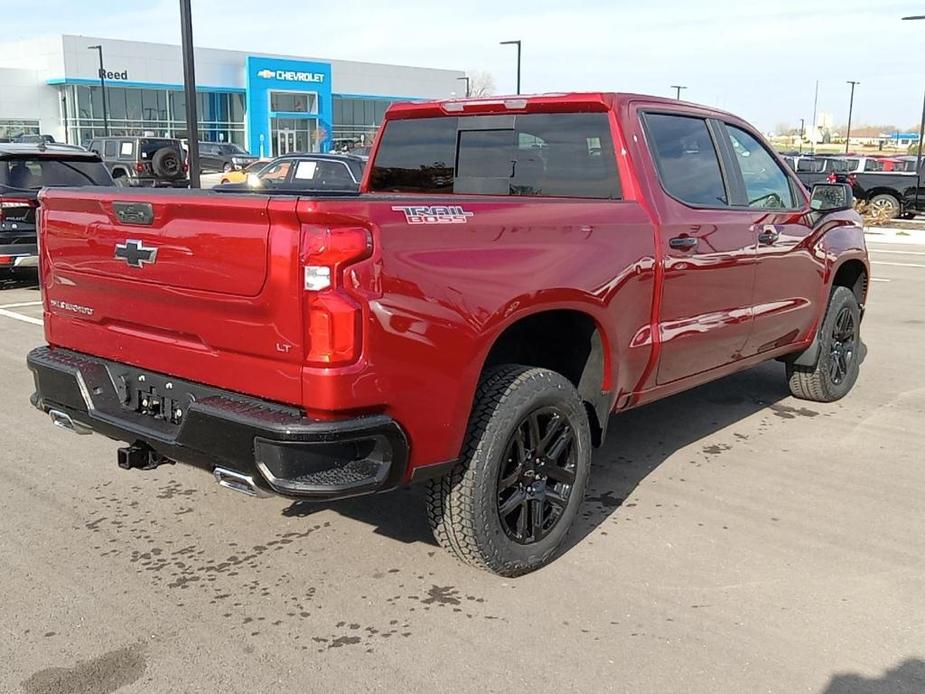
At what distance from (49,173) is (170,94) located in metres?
52.6

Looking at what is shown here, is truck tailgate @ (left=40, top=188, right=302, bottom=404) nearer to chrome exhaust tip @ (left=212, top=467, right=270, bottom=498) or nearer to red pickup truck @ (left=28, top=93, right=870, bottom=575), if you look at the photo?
red pickup truck @ (left=28, top=93, right=870, bottom=575)

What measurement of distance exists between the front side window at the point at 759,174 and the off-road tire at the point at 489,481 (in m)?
2.14

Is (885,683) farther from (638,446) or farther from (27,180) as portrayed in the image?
(27,180)

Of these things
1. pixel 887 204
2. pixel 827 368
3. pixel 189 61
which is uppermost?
pixel 189 61

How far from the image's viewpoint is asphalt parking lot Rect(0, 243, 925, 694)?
295 cm

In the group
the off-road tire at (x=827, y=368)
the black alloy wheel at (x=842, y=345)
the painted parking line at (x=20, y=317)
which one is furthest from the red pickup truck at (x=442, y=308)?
the painted parking line at (x=20, y=317)

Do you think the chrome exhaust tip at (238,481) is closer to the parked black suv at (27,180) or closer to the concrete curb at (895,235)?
the parked black suv at (27,180)

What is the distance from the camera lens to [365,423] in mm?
2922

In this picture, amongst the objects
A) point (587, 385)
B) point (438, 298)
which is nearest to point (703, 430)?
point (587, 385)

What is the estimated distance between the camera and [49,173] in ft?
35.6

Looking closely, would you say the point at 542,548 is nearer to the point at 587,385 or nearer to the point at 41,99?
the point at 587,385

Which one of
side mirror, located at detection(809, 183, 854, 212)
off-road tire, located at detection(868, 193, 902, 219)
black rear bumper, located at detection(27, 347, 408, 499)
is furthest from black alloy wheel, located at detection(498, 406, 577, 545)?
off-road tire, located at detection(868, 193, 902, 219)

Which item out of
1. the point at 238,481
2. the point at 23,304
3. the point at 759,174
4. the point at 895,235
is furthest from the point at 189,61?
the point at 895,235

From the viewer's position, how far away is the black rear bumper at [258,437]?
288 centimetres
